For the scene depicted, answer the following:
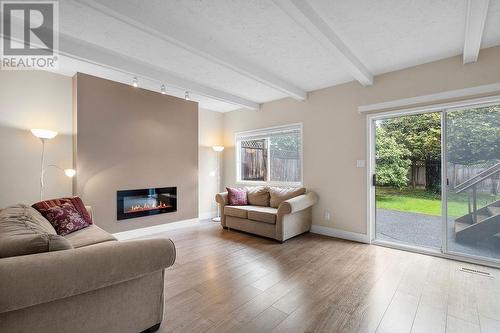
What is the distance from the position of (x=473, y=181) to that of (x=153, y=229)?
4987 mm

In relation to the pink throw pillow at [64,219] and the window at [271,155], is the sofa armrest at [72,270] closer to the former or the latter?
the pink throw pillow at [64,219]

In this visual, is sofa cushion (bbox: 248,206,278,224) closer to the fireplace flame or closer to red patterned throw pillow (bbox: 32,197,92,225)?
the fireplace flame

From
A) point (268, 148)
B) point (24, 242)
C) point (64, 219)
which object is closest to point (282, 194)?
point (268, 148)

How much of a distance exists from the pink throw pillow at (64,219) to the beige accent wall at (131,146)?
86cm

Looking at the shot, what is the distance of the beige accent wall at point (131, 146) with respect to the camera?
11.7 ft

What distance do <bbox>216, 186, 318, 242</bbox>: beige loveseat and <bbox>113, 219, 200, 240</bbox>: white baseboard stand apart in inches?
32.5

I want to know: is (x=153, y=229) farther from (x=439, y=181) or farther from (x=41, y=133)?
(x=439, y=181)

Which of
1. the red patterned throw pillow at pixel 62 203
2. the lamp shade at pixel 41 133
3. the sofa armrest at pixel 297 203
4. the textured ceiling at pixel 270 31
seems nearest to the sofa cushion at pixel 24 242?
the red patterned throw pillow at pixel 62 203

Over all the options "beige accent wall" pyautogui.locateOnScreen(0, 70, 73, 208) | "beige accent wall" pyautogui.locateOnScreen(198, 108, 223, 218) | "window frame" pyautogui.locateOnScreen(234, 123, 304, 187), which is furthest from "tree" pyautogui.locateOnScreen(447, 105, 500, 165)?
"beige accent wall" pyautogui.locateOnScreen(0, 70, 73, 208)

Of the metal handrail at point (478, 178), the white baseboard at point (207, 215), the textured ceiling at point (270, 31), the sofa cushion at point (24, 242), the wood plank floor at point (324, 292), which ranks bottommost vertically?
the wood plank floor at point (324, 292)

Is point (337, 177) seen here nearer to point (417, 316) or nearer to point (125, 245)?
point (417, 316)

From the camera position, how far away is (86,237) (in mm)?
2418

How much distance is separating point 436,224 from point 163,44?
4.58 meters

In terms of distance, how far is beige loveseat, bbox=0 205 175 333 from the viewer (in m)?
1.16
